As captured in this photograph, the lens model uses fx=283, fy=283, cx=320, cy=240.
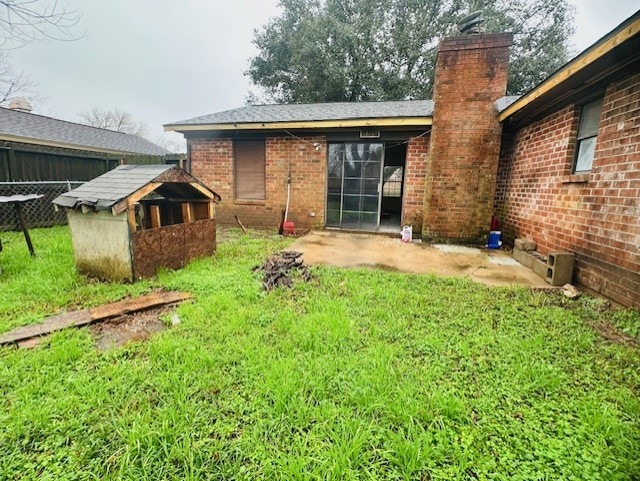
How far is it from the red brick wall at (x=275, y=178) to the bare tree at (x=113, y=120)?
27692 mm

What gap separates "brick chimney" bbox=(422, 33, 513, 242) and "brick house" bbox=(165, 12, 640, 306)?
0.02m

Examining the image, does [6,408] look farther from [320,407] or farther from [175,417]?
[320,407]

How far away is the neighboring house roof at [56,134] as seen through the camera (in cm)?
862

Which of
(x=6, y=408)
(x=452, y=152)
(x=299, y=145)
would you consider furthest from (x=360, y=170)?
(x=6, y=408)

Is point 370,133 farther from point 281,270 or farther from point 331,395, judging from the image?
point 331,395

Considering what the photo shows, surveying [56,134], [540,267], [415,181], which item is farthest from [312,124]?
[56,134]

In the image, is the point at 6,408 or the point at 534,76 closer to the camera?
the point at 6,408

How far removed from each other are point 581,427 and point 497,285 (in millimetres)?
2425

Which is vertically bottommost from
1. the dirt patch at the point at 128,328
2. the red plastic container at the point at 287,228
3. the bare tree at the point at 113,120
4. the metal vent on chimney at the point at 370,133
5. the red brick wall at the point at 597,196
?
the dirt patch at the point at 128,328

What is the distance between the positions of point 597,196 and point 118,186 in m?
5.96

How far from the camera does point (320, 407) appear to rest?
5.36ft

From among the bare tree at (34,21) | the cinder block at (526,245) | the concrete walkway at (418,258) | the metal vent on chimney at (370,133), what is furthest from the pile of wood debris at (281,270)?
the bare tree at (34,21)

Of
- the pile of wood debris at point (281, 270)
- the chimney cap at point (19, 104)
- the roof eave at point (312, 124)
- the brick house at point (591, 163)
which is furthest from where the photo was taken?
the chimney cap at point (19, 104)

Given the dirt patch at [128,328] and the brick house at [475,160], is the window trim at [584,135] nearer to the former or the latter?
the brick house at [475,160]
